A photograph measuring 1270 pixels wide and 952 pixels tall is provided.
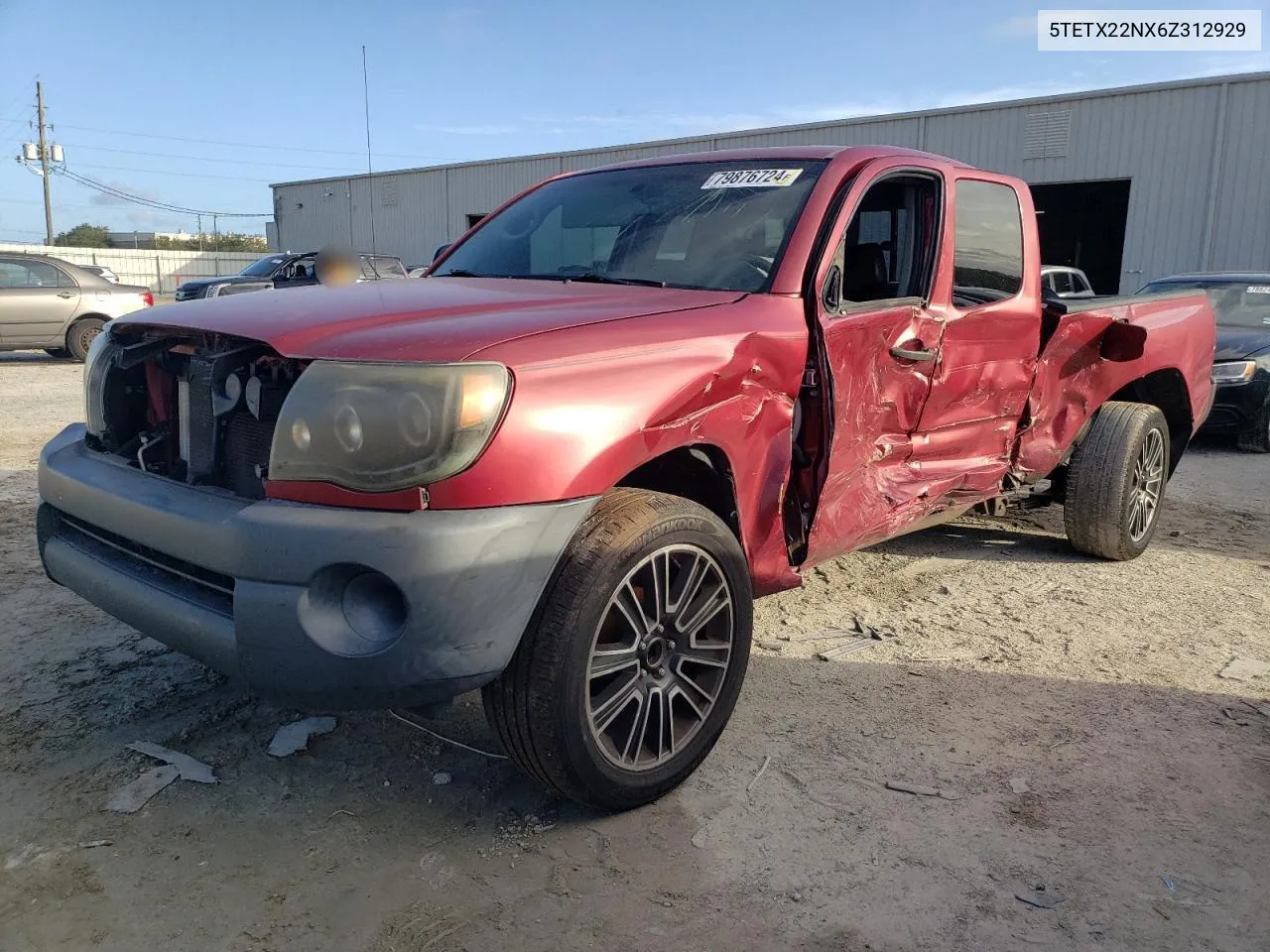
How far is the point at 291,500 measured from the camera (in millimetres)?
2209

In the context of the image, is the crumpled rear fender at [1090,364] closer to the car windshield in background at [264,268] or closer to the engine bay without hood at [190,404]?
the engine bay without hood at [190,404]

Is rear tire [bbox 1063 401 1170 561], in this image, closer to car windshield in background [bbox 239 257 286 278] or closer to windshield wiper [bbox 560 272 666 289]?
windshield wiper [bbox 560 272 666 289]

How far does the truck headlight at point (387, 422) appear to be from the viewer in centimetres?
214

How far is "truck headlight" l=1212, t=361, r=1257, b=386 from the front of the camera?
27.8 ft

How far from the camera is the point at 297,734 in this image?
117 inches

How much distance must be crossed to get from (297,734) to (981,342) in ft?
9.54

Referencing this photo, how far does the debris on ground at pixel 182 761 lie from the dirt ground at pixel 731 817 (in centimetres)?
4

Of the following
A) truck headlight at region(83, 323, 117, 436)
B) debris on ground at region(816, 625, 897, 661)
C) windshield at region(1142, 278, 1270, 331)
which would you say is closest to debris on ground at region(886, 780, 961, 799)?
debris on ground at region(816, 625, 897, 661)

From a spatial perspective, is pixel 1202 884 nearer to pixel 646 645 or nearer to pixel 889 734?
pixel 889 734

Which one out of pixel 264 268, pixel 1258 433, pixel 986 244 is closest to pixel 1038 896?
pixel 986 244

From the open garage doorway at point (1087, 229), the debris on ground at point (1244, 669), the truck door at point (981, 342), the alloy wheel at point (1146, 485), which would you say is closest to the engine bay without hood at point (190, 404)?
the truck door at point (981, 342)

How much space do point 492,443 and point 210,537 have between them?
27.5 inches

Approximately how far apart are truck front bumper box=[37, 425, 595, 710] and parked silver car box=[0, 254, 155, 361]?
485 inches

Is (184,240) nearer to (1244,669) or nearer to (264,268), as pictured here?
(264,268)
